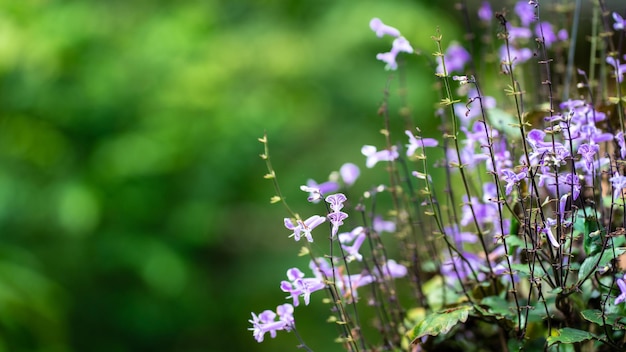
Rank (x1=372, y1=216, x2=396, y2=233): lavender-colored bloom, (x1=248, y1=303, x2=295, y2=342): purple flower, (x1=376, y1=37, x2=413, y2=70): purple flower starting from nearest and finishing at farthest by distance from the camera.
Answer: (x1=248, y1=303, x2=295, y2=342): purple flower → (x1=376, y1=37, x2=413, y2=70): purple flower → (x1=372, y1=216, x2=396, y2=233): lavender-colored bloom

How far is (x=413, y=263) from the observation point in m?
0.88

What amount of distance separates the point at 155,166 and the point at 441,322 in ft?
6.74

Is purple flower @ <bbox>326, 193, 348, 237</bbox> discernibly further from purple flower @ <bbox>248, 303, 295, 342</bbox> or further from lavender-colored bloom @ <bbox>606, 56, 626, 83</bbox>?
lavender-colored bloom @ <bbox>606, 56, 626, 83</bbox>

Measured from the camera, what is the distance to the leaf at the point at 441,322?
69cm

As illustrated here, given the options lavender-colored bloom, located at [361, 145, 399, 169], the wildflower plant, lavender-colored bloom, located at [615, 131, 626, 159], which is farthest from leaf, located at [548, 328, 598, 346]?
lavender-colored bloom, located at [361, 145, 399, 169]

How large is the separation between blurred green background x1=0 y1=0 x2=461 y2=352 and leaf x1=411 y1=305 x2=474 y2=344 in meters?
1.85

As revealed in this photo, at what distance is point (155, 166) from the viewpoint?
2.63 meters

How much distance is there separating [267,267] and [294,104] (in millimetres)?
675

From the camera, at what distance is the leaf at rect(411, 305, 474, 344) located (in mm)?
688

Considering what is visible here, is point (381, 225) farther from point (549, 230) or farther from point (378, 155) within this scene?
point (549, 230)

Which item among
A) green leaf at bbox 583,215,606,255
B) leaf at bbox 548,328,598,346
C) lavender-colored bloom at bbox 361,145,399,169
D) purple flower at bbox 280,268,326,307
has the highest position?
lavender-colored bloom at bbox 361,145,399,169

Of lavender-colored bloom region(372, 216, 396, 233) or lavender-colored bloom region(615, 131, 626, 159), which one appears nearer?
lavender-colored bloom region(615, 131, 626, 159)

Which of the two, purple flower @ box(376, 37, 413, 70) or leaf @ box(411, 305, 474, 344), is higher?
purple flower @ box(376, 37, 413, 70)

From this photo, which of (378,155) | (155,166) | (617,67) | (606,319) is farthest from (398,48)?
(155,166)
